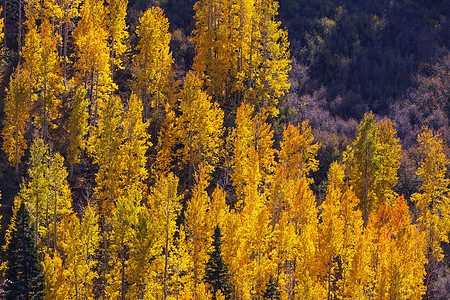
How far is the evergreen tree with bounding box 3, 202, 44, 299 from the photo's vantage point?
37.8 metres

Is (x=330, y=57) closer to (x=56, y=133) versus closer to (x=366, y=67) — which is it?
(x=366, y=67)

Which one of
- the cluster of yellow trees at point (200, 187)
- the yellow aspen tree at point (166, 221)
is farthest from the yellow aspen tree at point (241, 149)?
the yellow aspen tree at point (166, 221)

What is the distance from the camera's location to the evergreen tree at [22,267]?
37812 millimetres

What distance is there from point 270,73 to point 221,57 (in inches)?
237

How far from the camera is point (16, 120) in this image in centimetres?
4900

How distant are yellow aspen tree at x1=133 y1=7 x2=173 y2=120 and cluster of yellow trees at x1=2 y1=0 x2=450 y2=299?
15 centimetres

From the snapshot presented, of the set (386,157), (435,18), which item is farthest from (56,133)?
(435,18)

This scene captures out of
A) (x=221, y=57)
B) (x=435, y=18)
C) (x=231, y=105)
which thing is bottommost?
(x=231, y=105)

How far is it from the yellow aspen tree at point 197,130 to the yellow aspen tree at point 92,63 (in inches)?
318

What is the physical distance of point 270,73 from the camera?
57.3 m

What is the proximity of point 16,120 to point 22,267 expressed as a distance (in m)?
15.9

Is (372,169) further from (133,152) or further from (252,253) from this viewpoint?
(133,152)

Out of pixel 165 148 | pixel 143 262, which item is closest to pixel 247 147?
pixel 165 148

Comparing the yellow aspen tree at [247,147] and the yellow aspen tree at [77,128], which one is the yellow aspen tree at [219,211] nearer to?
the yellow aspen tree at [247,147]
